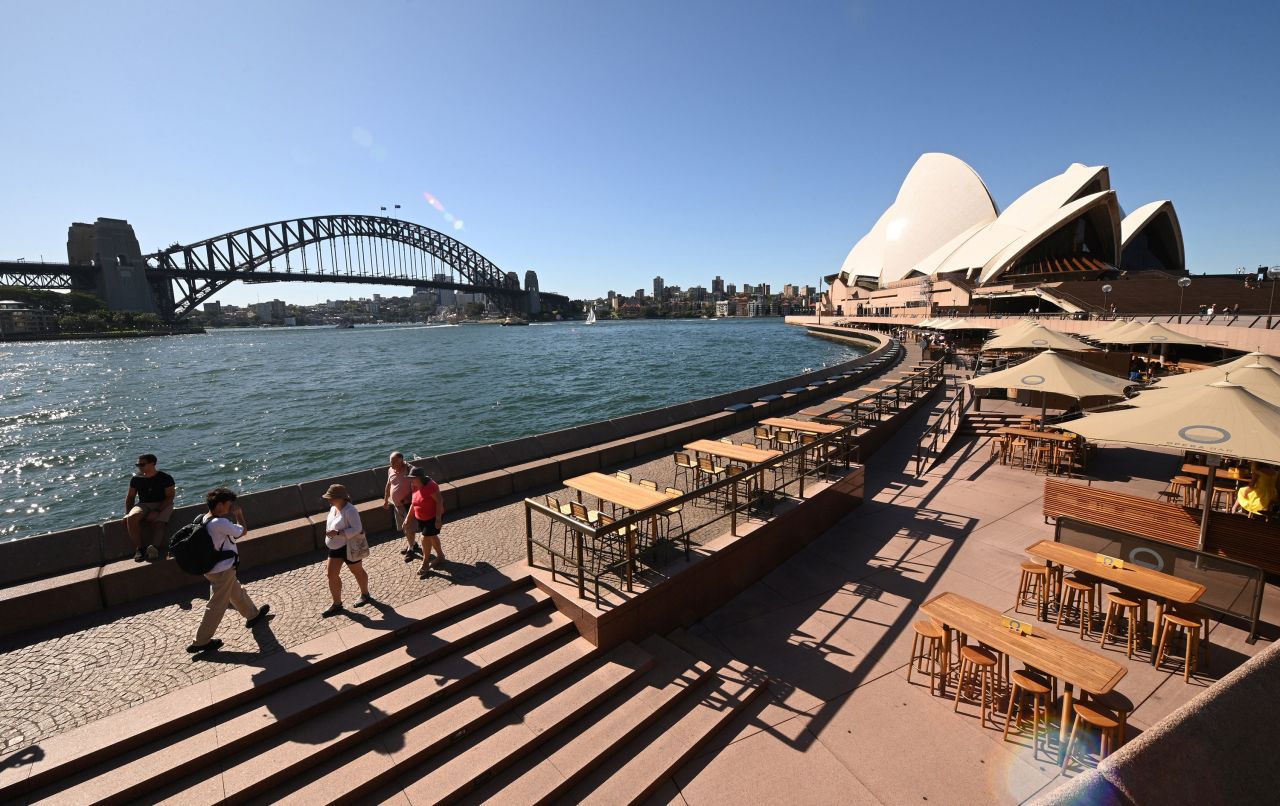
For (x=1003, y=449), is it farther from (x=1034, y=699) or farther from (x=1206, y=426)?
(x=1034, y=699)

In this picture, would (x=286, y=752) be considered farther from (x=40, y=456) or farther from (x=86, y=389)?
(x=86, y=389)

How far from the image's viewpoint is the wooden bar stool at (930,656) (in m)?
5.08

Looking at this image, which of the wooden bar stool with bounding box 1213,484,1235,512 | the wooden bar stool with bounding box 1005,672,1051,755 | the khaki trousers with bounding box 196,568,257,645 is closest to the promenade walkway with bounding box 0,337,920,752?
the khaki trousers with bounding box 196,568,257,645

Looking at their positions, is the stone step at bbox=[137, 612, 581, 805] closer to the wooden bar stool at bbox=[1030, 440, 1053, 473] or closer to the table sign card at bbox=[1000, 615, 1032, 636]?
the table sign card at bbox=[1000, 615, 1032, 636]

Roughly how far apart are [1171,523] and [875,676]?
463 centimetres

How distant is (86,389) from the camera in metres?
38.6

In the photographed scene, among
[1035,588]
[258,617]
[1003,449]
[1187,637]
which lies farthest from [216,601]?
[1003,449]

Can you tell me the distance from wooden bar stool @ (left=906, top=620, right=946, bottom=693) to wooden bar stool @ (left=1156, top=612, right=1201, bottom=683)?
2.13 meters

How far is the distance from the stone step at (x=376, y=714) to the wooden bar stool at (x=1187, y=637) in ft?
19.5

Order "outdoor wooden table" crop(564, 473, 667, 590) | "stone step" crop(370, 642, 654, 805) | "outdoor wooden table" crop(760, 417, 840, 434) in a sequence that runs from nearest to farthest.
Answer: "stone step" crop(370, 642, 654, 805) → "outdoor wooden table" crop(564, 473, 667, 590) → "outdoor wooden table" crop(760, 417, 840, 434)

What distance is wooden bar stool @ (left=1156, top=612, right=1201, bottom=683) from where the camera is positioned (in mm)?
4932

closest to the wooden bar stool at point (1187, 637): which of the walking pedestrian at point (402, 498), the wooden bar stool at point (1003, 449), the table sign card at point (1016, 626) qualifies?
the table sign card at point (1016, 626)

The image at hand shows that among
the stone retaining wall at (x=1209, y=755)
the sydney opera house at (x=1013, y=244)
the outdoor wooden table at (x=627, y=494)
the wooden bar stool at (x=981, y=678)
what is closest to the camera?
the stone retaining wall at (x=1209, y=755)

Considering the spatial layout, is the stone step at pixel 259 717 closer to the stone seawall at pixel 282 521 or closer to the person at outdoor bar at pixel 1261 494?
the stone seawall at pixel 282 521
